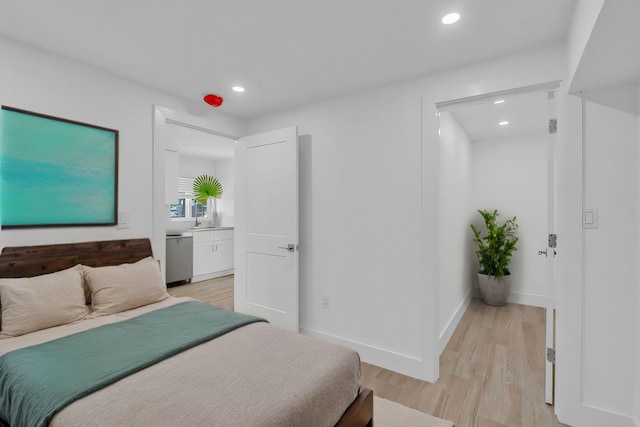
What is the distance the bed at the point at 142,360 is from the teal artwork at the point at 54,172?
0.75 feet

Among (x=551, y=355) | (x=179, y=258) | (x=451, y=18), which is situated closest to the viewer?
(x=451, y=18)

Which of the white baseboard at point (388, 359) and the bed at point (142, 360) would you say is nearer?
the bed at point (142, 360)

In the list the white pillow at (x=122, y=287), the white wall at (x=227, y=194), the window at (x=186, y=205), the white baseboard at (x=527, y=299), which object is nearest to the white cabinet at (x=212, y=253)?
the white wall at (x=227, y=194)

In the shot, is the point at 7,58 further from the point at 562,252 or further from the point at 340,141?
the point at 562,252

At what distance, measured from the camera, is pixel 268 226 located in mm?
3201

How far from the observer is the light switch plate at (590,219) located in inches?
70.4

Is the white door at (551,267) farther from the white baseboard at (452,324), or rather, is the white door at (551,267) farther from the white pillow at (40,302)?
the white pillow at (40,302)

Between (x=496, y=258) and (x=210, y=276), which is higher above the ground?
(x=496, y=258)

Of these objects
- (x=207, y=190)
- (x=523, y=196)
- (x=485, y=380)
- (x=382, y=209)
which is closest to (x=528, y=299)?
(x=523, y=196)

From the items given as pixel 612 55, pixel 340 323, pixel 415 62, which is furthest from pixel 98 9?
pixel 340 323

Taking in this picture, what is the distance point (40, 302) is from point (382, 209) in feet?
7.87

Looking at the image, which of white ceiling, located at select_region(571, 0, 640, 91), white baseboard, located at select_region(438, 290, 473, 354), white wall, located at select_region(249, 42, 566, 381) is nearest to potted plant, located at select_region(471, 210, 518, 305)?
white baseboard, located at select_region(438, 290, 473, 354)

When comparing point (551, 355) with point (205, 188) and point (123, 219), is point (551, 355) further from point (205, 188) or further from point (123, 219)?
point (205, 188)

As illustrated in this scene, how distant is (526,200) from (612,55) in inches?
125
